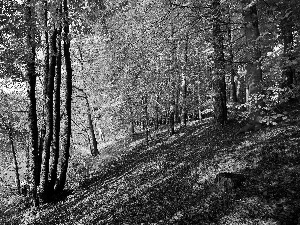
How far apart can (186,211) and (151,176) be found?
4800mm

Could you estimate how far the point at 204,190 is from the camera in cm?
1011

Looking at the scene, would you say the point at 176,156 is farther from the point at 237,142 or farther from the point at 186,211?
the point at 186,211

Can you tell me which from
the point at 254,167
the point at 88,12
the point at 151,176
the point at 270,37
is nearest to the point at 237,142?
the point at 254,167

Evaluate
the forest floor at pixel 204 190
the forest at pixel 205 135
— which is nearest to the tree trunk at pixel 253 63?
the forest at pixel 205 135

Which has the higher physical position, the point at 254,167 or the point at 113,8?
the point at 113,8

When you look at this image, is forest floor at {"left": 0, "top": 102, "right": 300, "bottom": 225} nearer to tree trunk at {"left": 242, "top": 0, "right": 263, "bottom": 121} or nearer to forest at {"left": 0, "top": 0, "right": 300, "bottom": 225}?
forest at {"left": 0, "top": 0, "right": 300, "bottom": 225}

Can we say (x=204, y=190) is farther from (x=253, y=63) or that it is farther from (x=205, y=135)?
(x=205, y=135)

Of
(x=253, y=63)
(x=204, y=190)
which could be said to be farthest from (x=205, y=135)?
(x=253, y=63)

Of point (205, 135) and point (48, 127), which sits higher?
point (48, 127)

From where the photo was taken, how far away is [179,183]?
37.7ft

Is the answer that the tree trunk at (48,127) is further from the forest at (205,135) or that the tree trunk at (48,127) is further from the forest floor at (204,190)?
the forest floor at (204,190)

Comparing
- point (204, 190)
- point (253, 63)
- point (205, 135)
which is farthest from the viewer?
point (205, 135)

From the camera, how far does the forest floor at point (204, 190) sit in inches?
325

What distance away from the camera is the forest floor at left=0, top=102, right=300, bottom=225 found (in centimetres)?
825
